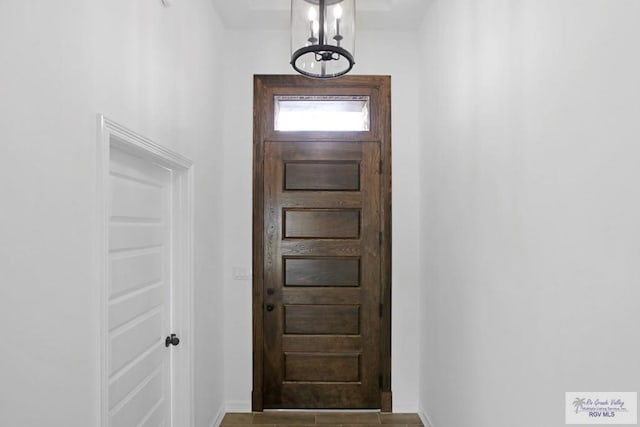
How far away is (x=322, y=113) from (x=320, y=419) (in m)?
2.44

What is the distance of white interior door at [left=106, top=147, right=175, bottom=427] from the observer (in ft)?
5.35

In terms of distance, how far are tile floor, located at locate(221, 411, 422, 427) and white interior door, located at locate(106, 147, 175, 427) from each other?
87 cm

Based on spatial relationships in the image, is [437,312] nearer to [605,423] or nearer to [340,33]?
[605,423]

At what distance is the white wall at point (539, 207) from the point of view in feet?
3.34

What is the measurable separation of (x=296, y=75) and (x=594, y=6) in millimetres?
2359

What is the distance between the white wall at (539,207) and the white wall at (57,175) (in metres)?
1.52

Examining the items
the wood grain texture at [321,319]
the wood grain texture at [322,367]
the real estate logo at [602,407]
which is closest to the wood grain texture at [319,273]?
the wood grain texture at [321,319]

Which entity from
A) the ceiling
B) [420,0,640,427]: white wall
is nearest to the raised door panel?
[420,0,640,427]: white wall

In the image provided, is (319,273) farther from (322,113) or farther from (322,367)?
(322,113)

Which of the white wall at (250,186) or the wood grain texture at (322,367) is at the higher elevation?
the white wall at (250,186)

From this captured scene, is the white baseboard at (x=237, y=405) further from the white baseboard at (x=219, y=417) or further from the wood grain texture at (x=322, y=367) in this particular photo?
the wood grain texture at (x=322, y=367)

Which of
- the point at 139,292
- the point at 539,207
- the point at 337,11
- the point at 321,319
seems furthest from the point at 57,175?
the point at 321,319

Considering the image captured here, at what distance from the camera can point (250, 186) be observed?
315cm

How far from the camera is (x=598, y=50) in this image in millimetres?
1071
